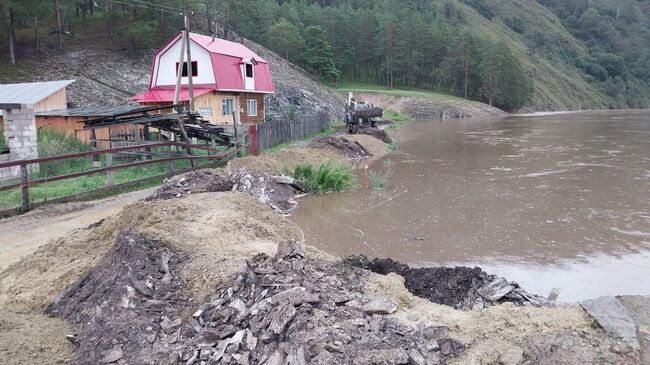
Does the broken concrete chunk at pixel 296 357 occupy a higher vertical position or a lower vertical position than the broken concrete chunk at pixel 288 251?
lower

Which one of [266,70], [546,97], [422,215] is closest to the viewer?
[422,215]

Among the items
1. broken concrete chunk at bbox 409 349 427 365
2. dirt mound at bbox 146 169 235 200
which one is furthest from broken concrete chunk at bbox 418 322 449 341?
dirt mound at bbox 146 169 235 200

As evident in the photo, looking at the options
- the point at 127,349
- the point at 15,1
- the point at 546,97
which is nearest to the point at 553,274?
the point at 127,349

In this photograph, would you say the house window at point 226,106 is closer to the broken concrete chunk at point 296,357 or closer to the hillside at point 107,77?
the hillside at point 107,77

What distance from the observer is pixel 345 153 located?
26297 mm

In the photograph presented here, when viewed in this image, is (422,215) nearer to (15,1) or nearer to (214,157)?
(214,157)

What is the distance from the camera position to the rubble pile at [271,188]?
46.7 feet

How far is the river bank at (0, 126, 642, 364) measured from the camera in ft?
16.5

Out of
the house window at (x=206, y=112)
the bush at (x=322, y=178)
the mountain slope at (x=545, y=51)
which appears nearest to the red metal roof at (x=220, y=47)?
the house window at (x=206, y=112)

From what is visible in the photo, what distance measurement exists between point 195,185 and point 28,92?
14.3 meters

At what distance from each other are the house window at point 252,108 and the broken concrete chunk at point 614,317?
32197 mm

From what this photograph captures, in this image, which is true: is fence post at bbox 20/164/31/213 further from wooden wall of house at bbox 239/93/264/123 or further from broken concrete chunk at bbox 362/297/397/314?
wooden wall of house at bbox 239/93/264/123

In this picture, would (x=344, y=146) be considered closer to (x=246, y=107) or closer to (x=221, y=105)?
(x=221, y=105)

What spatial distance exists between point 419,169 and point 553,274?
13546 millimetres
